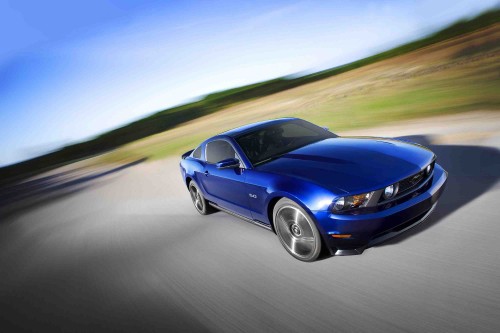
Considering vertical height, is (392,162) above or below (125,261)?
above

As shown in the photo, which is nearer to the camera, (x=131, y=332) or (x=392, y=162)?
(x=131, y=332)

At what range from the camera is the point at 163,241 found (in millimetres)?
5223

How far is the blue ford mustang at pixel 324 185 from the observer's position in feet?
10.3

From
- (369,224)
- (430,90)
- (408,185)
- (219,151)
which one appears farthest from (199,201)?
(430,90)

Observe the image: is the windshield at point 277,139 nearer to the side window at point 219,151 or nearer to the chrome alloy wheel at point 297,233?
the side window at point 219,151

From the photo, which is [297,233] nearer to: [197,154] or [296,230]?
[296,230]

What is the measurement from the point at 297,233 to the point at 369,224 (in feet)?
2.71

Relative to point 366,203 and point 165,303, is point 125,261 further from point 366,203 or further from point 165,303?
point 366,203

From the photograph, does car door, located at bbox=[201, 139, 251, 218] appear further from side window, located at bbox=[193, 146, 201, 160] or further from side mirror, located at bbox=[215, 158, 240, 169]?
side window, located at bbox=[193, 146, 201, 160]


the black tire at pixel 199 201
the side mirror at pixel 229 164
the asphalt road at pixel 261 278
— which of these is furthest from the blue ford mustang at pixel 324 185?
the black tire at pixel 199 201

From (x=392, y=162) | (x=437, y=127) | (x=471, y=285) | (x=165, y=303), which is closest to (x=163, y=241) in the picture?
(x=165, y=303)

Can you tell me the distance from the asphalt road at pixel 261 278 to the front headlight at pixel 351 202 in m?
0.65

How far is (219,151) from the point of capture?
5078 mm

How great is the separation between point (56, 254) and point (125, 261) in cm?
180
